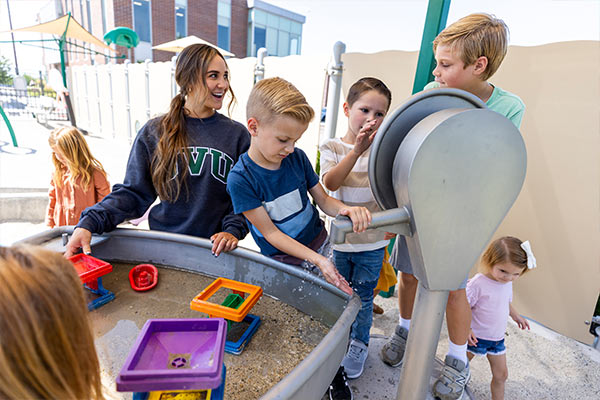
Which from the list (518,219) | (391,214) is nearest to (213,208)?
(391,214)

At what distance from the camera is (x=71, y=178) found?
2334 mm

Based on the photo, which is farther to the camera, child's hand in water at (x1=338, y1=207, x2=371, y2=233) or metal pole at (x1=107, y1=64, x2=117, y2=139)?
metal pole at (x1=107, y1=64, x2=117, y2=139)

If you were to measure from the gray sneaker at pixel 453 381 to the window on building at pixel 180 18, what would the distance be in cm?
1692

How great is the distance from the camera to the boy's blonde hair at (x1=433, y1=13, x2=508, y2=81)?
113 centimetres

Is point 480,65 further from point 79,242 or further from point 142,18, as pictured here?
point 142,18

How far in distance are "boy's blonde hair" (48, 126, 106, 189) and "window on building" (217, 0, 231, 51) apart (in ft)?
54.8

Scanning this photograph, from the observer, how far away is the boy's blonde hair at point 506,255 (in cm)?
149

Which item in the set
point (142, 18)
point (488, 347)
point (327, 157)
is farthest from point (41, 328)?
point (142, 18)

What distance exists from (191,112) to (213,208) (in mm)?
399

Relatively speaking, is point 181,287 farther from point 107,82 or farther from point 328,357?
point 107,82

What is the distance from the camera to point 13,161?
5543 millimetres

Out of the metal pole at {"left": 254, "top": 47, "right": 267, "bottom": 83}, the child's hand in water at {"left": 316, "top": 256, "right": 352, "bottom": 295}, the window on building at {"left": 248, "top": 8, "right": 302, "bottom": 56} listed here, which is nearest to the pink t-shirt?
the child's hand in water at {"left": 316, "top": 256, "right": 352, "bottom": 295}

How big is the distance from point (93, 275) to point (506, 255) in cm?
154

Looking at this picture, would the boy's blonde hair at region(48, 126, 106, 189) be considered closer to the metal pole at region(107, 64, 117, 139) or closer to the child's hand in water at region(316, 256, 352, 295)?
the child's hand in water at region(316, 256, 352, 295)
